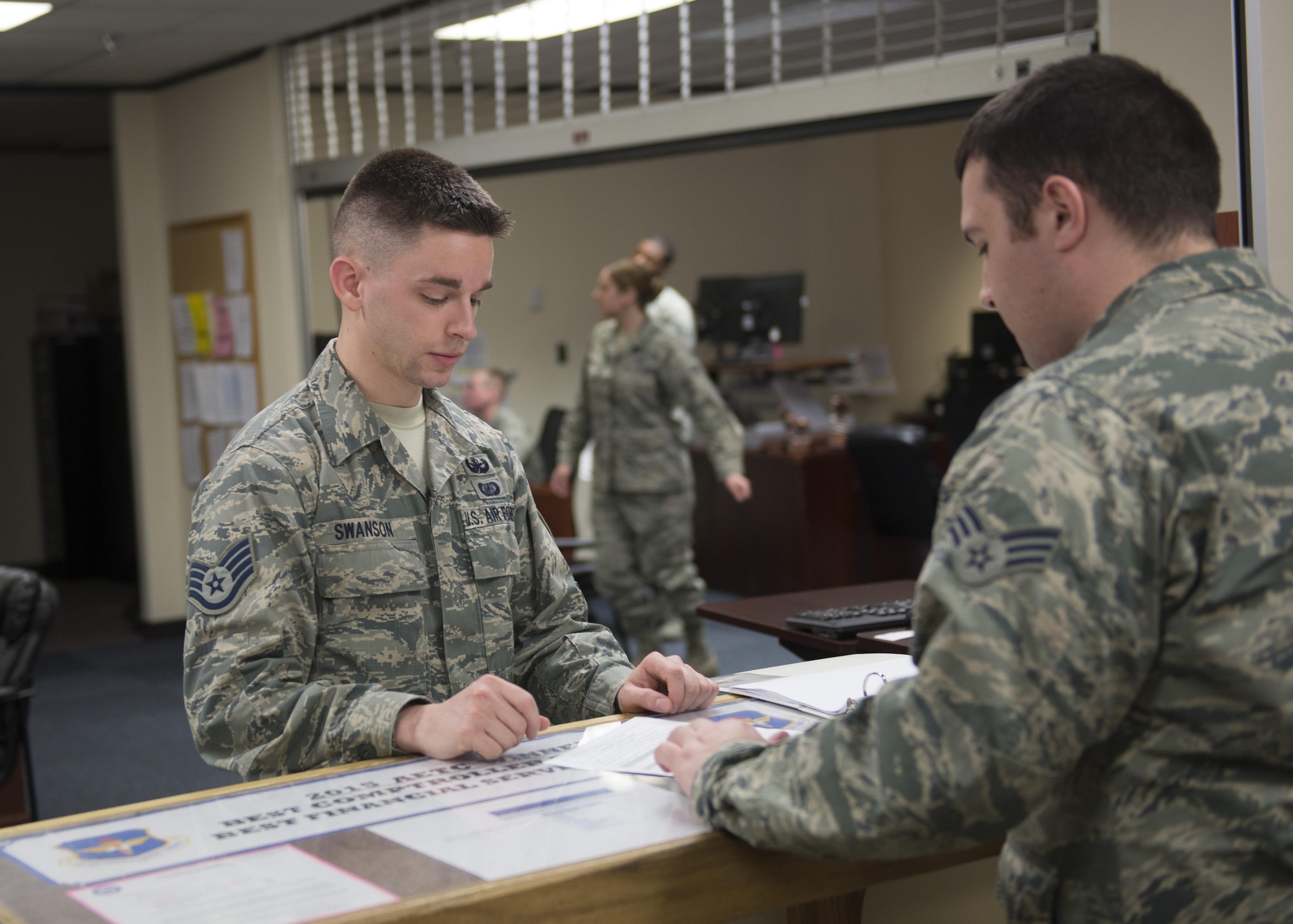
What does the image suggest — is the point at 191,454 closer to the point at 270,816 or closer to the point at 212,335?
the point at 212,335

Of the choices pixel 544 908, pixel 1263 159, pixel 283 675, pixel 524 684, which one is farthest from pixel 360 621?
pixel 1263 159

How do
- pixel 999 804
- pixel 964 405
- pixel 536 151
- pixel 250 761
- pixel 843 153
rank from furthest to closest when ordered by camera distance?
pixel 843 153, pixel 964 405, pixel 536 151, pixel 250 761, pixel 999 804

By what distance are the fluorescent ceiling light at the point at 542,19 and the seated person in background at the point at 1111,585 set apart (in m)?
3.97

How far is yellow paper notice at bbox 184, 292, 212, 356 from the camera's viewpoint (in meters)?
6.32

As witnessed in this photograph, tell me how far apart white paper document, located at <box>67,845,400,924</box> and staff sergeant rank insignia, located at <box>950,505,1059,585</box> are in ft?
1.76

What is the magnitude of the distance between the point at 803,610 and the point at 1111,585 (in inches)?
Result: 62.5

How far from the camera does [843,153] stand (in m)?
9.09

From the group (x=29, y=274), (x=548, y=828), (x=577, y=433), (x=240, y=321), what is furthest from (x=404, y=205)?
(x=29, y=274)

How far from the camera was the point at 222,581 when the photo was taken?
148 cm

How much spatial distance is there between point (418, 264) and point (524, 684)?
2.01 feet

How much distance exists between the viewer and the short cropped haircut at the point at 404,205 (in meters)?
1.65

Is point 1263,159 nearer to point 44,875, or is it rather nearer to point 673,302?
point 44,875

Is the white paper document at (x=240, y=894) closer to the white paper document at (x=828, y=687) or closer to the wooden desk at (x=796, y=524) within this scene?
the white paper document at (x=828, y=687)

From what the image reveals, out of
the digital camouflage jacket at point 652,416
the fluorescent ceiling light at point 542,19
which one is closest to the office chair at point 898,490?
the digital camouflage jacket at point 652,416
